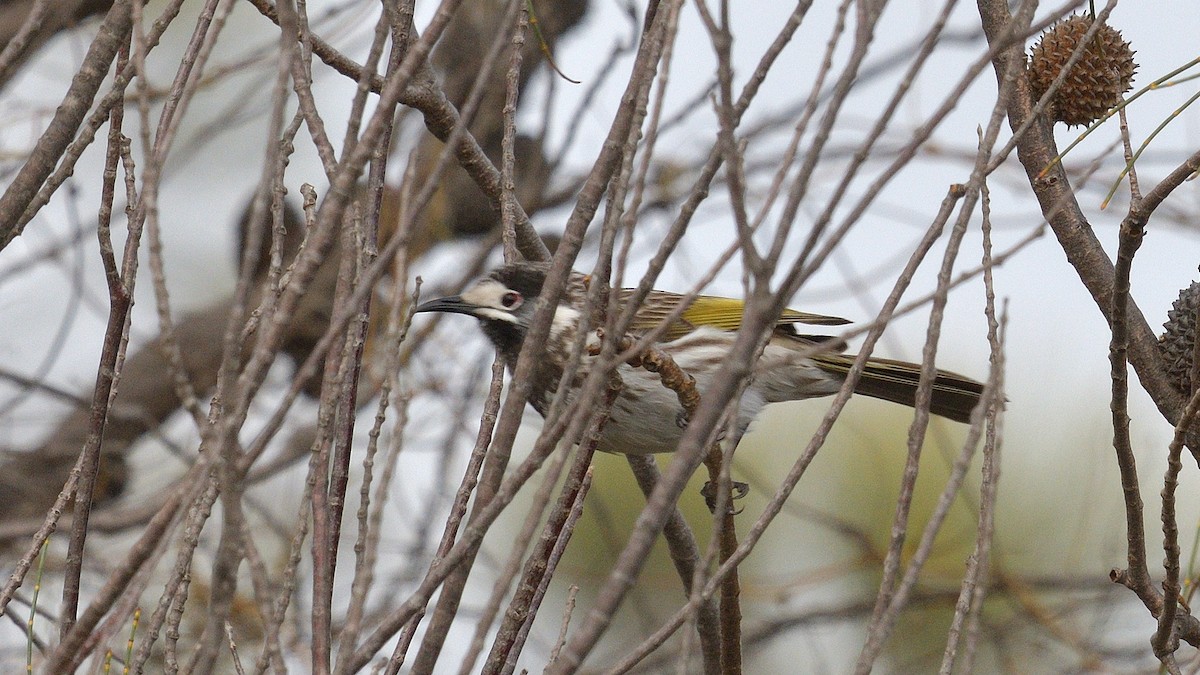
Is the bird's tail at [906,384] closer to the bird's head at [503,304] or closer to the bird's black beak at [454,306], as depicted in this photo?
the bird's head at [503,304]

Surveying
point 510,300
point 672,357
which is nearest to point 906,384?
point 672,357

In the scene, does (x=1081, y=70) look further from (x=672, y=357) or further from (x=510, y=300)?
(x=510, y=300)

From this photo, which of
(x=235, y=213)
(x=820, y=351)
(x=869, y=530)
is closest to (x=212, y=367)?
(x=235, y=213)

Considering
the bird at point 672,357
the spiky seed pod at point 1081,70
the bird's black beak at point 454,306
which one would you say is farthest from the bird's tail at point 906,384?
the spiky seed pod at point 1081,70

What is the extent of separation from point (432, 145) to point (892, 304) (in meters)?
Result: 4.71

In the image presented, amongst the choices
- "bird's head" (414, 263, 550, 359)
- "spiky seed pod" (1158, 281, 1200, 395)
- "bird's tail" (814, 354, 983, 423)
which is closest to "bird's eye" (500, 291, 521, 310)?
"bird's head" (414, 263, 550, 359)

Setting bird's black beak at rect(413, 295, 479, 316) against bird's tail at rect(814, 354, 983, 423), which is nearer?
bird's black beak at rect(413, 295, 479, 316)

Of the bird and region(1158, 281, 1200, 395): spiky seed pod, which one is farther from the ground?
the bird

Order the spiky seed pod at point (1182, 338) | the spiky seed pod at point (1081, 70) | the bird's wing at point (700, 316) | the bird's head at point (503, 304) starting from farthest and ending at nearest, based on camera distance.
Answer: the bird's wing at point (700, 316)
the bird's head at point (503, 304)
the spiky seed pod at point (1081, 70)
the spiky seed pod at point (1182, 338)

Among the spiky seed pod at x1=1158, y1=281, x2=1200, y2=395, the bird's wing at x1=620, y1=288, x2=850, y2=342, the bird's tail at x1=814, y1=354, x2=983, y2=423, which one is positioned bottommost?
the spiky seed pod at x1=1158, y1=281, x2=1200, y2=395

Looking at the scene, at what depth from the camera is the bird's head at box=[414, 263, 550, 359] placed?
139 inches

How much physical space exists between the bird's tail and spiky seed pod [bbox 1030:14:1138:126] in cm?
145

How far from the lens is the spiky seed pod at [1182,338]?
8.47 ft

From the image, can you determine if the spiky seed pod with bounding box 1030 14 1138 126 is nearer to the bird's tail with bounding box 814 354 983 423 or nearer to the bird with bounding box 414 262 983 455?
the bird with bounding box 414 262 983 455
